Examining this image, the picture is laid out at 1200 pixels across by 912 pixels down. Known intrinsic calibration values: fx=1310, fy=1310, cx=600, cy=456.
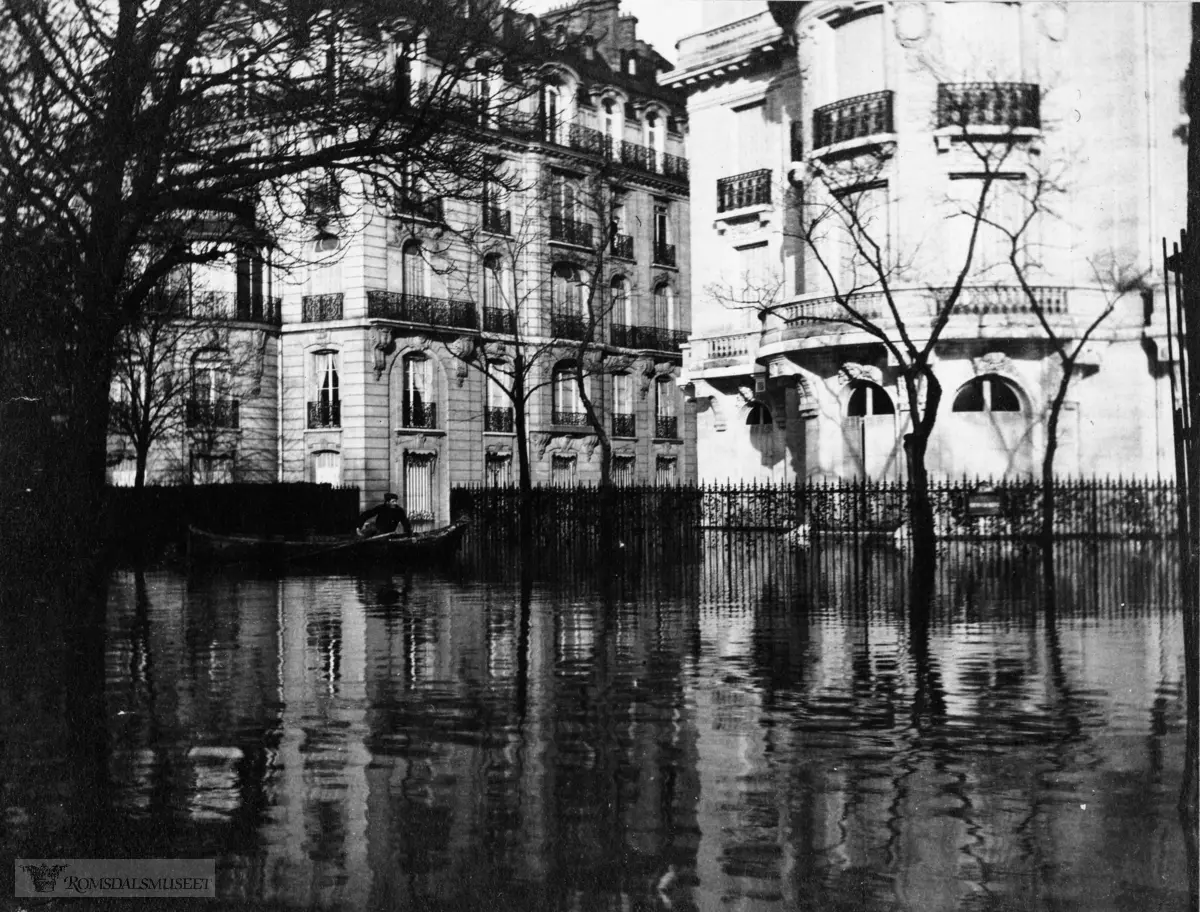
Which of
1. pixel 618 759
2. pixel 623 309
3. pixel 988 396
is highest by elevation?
pixel 623 309

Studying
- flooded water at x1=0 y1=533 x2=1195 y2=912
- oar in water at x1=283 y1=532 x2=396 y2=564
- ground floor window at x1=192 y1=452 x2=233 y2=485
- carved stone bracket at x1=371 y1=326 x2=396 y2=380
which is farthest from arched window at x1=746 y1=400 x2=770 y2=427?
flooded water at x1=0 y1=533 x2=1195 y2=912

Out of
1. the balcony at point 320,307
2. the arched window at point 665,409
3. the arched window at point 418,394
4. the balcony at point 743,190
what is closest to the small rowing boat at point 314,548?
the balcony at point 743,190

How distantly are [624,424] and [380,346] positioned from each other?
1159 centimetres

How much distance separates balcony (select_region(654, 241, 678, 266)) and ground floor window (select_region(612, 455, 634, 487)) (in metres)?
8.46

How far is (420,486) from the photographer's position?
4522 centimetres

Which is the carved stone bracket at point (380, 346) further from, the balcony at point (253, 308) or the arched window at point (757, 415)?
the arched window at point (757, 415)

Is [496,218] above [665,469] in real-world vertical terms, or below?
above

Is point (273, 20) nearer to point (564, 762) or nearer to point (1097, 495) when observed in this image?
point (564, 762)

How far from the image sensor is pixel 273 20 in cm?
944

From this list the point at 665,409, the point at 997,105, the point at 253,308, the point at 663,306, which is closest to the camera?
the point at 997,105

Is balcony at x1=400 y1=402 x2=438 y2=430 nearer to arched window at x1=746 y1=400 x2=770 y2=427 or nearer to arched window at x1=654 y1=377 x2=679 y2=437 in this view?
arched window at x1=654 y1=377 x2=679 y2=437

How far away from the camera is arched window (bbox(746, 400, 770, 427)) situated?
37.7 metres


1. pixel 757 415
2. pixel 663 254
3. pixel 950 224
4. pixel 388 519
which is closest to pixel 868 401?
pixel 950 224

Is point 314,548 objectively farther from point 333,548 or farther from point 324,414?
point 324,414
